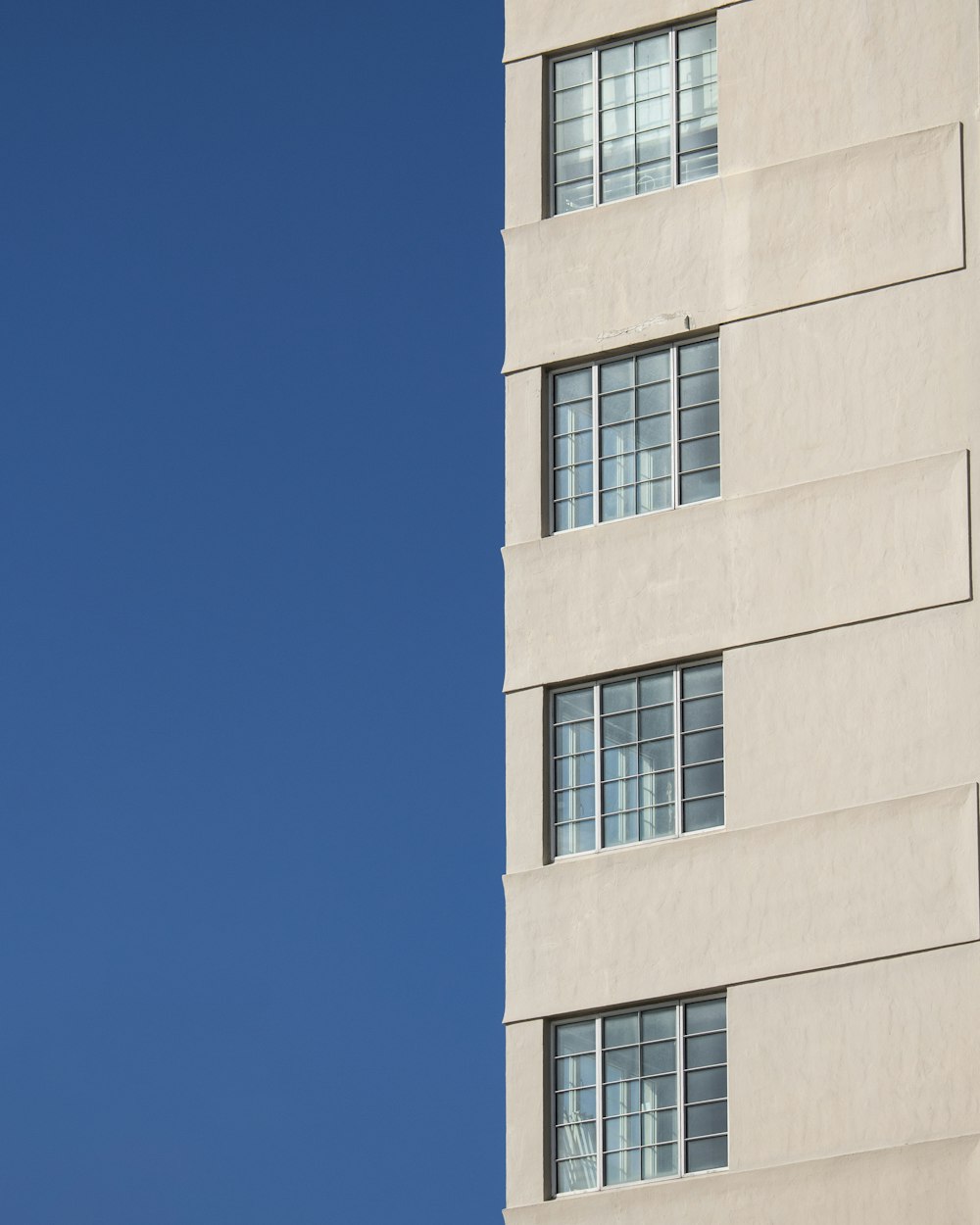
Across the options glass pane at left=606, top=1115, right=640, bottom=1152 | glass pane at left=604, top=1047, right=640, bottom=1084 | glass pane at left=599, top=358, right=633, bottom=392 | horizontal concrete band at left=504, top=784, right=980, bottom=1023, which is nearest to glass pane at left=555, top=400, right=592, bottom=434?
glass pane at left=599, top=358, right=633, bottom=392

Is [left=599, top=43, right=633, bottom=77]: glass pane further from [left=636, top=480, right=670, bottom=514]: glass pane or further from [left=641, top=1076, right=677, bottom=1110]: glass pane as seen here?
[left=641, top=1076, right=677, bottom=1110]: glass pane

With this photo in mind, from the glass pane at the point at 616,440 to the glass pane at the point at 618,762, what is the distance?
10.9 ft

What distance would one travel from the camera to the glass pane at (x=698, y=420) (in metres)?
30.3

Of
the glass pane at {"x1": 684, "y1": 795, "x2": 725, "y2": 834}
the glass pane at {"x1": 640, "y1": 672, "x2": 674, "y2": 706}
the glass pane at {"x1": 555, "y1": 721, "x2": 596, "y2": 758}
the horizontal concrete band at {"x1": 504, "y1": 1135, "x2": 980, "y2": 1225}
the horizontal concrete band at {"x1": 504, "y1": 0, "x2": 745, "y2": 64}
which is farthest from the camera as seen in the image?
the horizontal concrete band at {"x1": 504, "y1": 0, "x2": 745, "y2": 64}

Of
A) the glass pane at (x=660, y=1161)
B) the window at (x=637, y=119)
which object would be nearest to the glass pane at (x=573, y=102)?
the window at (x=637, y=119)

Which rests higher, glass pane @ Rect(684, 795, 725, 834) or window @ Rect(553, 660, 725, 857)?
window @ Rect(553, 660, 725, 857)

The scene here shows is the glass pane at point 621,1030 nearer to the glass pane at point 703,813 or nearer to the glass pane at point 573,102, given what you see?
the glass pane at point 703,813

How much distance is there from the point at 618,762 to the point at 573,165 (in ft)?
23.3

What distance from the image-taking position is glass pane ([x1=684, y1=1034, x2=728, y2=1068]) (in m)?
28.2

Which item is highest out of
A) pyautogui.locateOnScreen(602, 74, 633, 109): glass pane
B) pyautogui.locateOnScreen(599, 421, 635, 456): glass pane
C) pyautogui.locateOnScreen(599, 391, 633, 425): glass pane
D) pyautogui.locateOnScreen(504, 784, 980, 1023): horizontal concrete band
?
pyautogui.locateOnScreen(602, 74, 633, 109): glass pane

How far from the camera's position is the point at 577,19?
32.3m

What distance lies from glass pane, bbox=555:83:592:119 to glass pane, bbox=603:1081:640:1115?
11.0m

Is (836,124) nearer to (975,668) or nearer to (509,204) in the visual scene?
(509,204)

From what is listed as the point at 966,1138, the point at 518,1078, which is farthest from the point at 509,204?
the point at 966,1138
